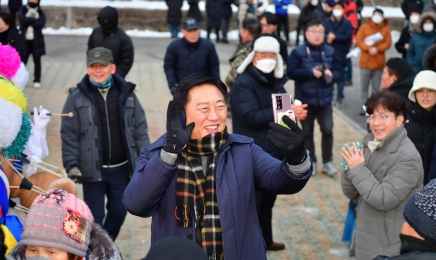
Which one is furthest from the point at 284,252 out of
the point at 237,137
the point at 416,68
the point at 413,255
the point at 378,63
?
the point at 378,63

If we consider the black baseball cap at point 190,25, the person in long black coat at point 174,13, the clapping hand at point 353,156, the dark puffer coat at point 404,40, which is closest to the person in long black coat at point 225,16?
the person in long black coat at point 174,13

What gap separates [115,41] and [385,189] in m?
5.07

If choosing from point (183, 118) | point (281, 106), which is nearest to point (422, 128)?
point (281, 106)

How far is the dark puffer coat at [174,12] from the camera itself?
22.1 metres

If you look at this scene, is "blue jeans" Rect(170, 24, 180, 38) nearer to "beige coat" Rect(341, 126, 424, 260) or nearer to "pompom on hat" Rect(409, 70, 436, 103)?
"pompom on hat" Rect(409, 70, 436, 103)

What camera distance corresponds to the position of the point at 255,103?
6.72m

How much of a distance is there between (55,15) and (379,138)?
19.1m

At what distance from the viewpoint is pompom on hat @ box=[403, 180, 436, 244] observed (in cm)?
299

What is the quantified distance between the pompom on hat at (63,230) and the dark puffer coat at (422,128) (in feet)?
10.7

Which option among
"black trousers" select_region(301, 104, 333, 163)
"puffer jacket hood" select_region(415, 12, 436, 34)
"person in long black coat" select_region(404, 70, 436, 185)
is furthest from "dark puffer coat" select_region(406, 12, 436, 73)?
"person in long black coat" select_region(404, 70, 436, 185)

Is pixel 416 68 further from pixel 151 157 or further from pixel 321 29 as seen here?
pixel 151 157

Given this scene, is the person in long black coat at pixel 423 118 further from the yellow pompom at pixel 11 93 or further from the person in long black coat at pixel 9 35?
the person in long black coat at pixel 9 35

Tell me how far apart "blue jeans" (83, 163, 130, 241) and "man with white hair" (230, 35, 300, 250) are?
3.72ft

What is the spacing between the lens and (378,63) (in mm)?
12562
